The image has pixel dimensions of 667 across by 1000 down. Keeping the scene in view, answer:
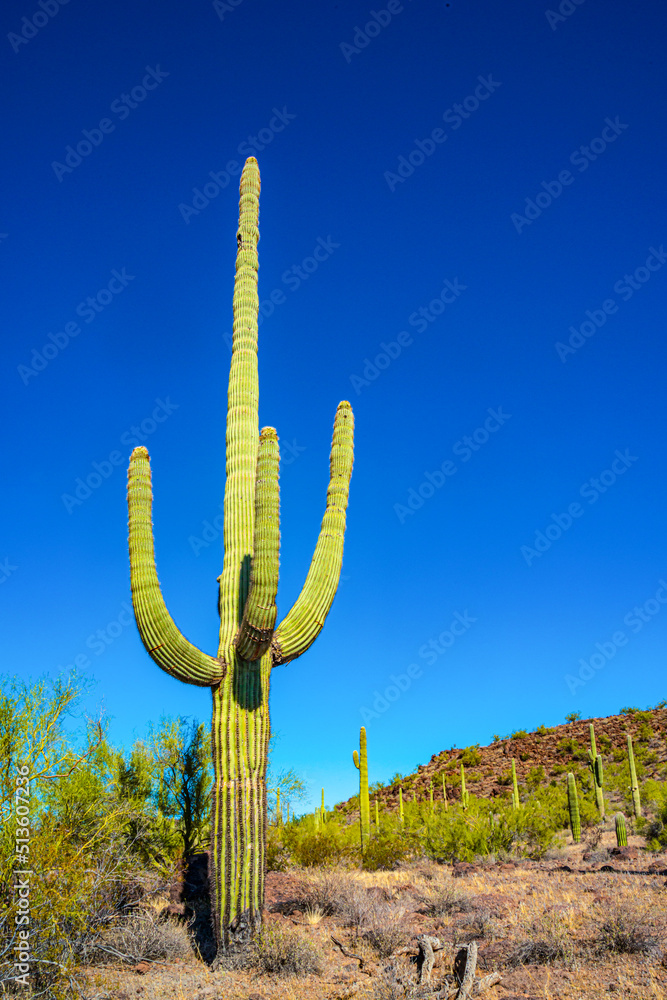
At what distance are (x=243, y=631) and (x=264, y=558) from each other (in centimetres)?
104

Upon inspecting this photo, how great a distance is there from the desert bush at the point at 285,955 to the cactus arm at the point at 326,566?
111 inches

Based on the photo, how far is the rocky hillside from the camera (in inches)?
1185

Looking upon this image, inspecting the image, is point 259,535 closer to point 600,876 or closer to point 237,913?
point 237,913

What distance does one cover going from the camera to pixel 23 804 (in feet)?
23.0

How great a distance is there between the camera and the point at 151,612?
311 inches

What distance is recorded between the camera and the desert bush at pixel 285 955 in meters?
7.27

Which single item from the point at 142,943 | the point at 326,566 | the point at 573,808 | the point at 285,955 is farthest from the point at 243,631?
the point at 573,808

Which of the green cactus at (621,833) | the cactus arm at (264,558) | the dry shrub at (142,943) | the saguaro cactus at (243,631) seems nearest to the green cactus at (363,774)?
the green cactus at (621,833)

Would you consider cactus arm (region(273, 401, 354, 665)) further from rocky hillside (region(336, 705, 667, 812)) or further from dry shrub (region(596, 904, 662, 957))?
rocky hillside (region(336, 705, 667, 812))

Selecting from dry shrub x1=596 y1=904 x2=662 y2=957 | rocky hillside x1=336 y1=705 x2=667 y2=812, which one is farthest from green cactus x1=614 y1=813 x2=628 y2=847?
rocky hillside x1=336 y1=705 x2=667 y2=812

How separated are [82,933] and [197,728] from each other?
663 centimetres

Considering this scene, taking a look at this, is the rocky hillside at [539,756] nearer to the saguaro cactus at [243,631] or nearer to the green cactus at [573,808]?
the green cactus at [573,808]

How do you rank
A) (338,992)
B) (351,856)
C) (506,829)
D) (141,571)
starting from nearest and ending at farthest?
(338,992) < (141,571) < (351,856) < (506,829)

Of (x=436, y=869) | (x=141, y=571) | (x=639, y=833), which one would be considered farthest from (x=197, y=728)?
(x=639, y=833)
